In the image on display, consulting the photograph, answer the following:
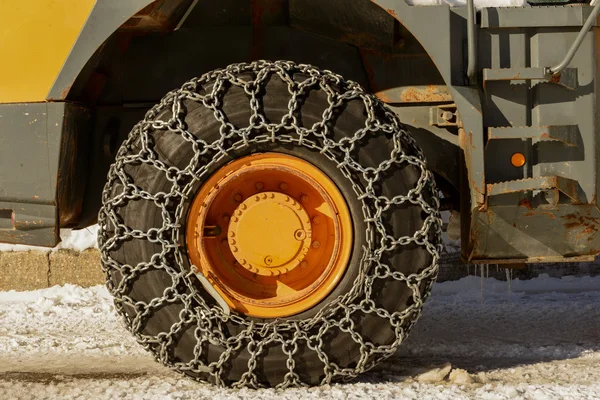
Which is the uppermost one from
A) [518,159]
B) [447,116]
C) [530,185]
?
[447,116]

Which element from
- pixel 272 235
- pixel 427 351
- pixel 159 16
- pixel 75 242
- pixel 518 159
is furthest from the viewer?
pixel 75 242

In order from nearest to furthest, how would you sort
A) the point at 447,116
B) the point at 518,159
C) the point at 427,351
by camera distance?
the point at 518,159
the point at 447,116
the point at 427,351

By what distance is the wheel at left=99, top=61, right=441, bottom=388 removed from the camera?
9.93 feet

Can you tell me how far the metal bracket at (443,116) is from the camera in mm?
3502

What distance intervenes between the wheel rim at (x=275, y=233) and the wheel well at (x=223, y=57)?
797 millimetres

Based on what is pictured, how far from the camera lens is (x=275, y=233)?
3084mm

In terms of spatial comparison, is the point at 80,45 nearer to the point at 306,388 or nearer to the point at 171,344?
the point at 171,344

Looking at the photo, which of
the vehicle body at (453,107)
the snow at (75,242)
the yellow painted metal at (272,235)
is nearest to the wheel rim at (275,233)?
the yellow painted metal at (272,235)

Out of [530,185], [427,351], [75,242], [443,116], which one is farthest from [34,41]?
[75,242]

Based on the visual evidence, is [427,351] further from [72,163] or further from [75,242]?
[75,242]

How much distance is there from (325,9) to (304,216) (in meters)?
0.94

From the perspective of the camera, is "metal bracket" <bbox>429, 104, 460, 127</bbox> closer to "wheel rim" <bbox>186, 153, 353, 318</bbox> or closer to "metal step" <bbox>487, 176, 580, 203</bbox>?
"metal step" <bbox>487, 176, 580, 203</bbox>

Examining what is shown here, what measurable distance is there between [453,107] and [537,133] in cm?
50

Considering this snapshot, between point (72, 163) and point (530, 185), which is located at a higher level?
point (72, 163)
